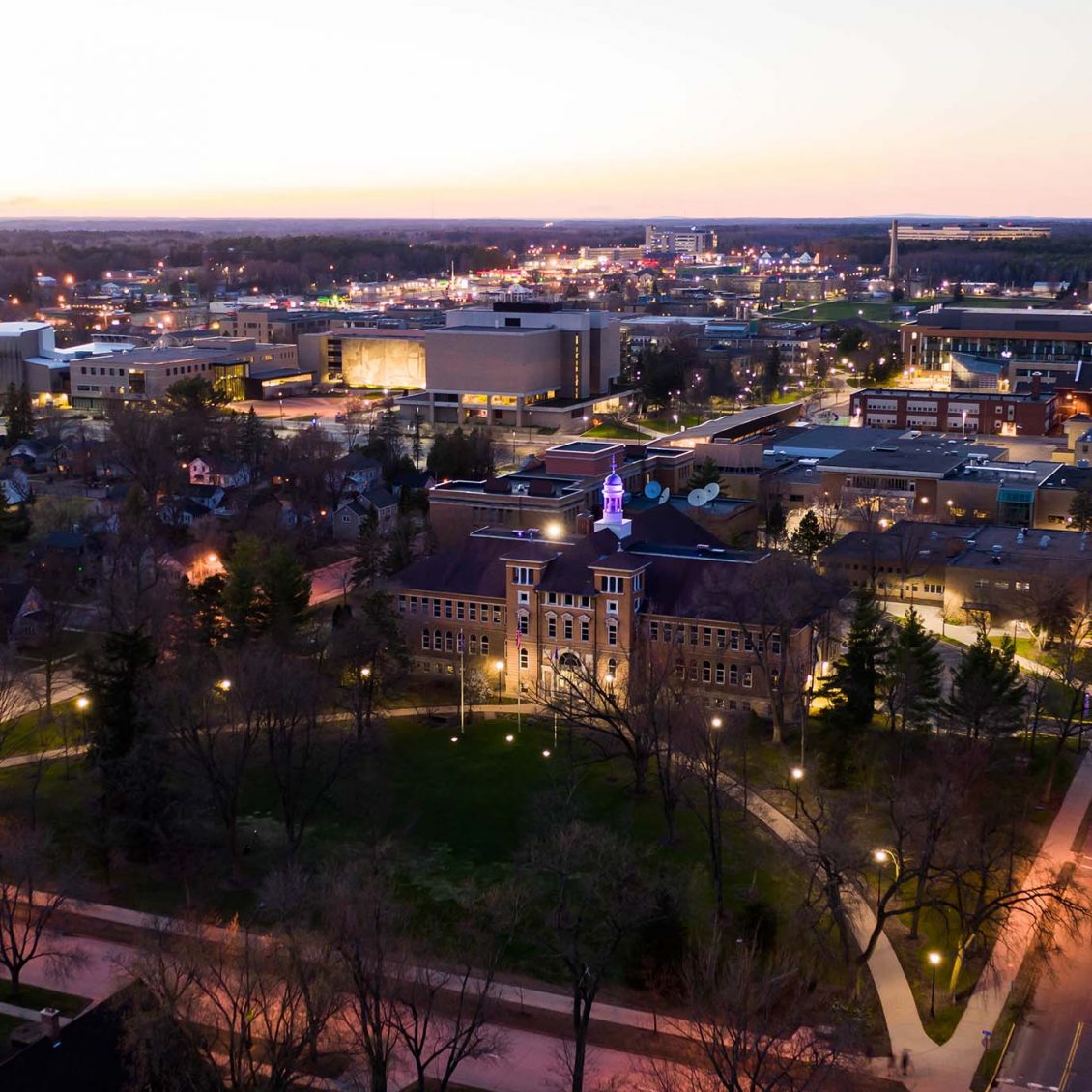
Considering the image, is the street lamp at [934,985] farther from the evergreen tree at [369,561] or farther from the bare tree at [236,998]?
the evergreen tree at [369,561]

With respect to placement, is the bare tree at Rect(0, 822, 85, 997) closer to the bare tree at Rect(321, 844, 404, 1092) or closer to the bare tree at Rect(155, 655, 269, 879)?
the bare tree at Rect(155, 655, 269, 879)

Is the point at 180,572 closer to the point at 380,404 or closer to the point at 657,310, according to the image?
the point at 380,404

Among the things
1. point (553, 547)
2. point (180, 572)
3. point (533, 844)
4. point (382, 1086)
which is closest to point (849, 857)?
point (533, 844)

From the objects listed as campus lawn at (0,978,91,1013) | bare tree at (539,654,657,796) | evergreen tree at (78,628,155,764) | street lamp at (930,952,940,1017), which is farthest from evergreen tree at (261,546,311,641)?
street lamp at (930,952,940,1017)

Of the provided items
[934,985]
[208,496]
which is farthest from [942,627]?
[208,496]

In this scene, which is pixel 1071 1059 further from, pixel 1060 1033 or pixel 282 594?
pixel 282 594

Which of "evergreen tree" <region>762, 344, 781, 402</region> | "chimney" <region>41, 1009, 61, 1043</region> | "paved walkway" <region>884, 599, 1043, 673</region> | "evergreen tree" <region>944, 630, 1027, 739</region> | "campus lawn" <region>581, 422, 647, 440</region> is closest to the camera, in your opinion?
"chimney" <region>41, 1009, 61, 1043</region>

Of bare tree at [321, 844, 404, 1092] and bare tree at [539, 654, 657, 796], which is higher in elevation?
bare tree at [321, 844, 404, 1092]

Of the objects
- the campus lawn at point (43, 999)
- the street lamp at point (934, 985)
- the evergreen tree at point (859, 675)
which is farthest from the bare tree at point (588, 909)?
the evergreen tree at point (859, 675)
